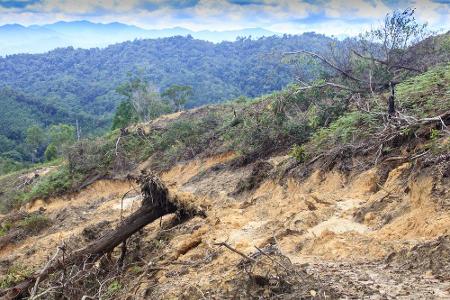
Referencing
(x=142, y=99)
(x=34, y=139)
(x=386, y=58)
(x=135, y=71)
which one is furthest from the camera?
(x=135, y=71)

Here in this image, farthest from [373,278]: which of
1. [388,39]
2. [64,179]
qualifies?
[64,179]

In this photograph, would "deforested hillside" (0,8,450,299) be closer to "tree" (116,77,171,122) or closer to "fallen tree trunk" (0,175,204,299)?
"fallen tree trunk" (0,175,204,299)

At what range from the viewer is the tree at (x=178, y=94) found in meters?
42.9

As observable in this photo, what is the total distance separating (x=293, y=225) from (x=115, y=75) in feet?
320

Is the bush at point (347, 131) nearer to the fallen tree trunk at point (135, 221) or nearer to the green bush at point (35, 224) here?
the fallen tree trunk at point (135, 221)

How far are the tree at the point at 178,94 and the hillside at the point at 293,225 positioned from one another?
31.5 meters

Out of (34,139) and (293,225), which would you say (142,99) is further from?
(293,225)

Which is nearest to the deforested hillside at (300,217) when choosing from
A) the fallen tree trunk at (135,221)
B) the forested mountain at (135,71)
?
the fallen tree trunk at (135,221)

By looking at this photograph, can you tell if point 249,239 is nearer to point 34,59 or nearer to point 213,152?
point 213,152

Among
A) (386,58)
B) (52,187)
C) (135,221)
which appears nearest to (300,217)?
(135,221)

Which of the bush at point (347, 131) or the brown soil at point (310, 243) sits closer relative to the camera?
the brown soil at point (310, 243)

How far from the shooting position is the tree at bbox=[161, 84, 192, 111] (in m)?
42.9

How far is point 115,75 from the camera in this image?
326ft

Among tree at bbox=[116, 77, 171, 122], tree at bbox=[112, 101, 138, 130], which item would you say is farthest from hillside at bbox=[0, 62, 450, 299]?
tree at bbox=[116, 77, 171, 122]
